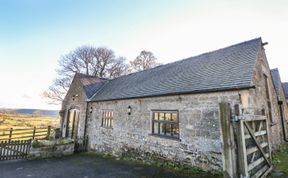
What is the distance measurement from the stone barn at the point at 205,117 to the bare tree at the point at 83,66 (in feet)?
49.8

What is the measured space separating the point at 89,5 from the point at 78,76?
29.9 feet

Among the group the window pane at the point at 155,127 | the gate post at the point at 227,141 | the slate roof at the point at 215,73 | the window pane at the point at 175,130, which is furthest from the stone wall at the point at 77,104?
the gate post at the point at 227,141

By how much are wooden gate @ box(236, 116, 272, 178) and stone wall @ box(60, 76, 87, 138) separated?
40.9ft

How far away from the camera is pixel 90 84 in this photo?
1583 cm

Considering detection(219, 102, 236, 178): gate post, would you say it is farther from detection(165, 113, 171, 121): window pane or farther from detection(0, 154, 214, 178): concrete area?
detection(165, 113, 171, 121): window pane

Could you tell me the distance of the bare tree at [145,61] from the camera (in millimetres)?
26156

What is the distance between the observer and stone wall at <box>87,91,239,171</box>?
6059 millimetres

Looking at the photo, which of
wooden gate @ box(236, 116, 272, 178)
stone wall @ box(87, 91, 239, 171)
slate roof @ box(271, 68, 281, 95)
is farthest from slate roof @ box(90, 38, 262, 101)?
slate roof @ box(271, 68, 281, 95)

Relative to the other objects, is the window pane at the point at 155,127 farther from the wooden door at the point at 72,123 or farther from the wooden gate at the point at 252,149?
the wooden door at the point at 72,123

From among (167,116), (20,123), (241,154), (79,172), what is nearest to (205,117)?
(167,116)

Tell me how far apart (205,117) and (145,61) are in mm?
20982

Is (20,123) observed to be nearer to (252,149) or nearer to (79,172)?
(79,172)

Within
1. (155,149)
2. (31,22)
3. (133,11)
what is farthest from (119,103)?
(31,22)

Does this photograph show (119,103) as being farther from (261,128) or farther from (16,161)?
(261,128)
